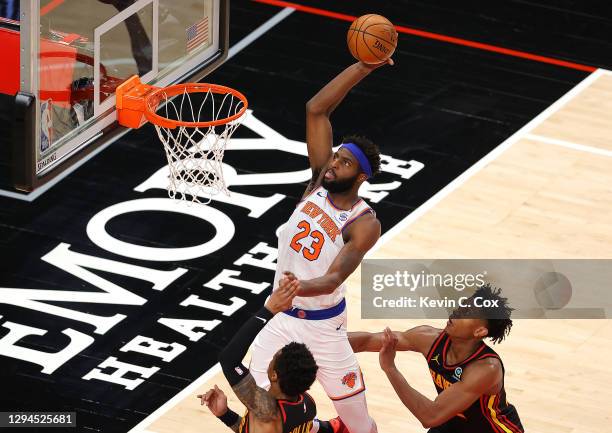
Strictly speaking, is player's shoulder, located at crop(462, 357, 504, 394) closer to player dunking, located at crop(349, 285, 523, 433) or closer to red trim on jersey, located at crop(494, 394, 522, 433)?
player dunking, located at crop(349, 285, 523, 433)

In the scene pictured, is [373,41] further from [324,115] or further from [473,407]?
[473,407]

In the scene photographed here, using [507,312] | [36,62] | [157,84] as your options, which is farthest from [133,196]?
[507,312]

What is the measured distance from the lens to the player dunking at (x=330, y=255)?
9461 mm

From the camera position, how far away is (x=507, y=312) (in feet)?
28.7

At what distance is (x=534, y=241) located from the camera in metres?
13.2

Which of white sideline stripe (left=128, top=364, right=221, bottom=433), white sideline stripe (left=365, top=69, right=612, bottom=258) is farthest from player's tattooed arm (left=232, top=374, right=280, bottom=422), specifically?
white sideline stripe (left=365, top=69, right=612, bottom=258)

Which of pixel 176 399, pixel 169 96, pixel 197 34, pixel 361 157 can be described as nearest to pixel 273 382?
pixel 361 157

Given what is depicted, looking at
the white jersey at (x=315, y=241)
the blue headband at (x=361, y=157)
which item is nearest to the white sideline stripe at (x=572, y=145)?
the white jersey at (x=315, y=241)

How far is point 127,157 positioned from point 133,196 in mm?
765

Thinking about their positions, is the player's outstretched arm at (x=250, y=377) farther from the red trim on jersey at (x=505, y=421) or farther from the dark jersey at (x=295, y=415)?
the red trim on jersey at (x=505, y=421)

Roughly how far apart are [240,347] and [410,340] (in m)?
1.25

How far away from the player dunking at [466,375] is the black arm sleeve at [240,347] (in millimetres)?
685

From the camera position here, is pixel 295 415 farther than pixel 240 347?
Yes

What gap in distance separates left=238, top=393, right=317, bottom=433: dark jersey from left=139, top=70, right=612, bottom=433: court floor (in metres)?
1.97
